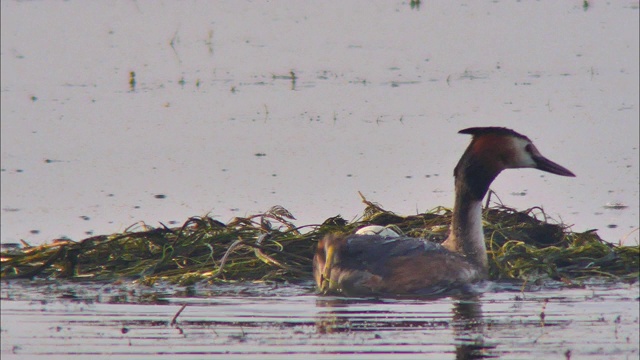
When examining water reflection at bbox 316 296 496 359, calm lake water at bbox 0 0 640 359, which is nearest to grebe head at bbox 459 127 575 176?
calm lake water at bbox 0 0 640 359

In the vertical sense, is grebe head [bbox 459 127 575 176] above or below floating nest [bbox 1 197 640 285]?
above

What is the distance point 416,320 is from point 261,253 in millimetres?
2192

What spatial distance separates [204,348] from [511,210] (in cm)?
433

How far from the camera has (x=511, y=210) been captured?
11.7 m

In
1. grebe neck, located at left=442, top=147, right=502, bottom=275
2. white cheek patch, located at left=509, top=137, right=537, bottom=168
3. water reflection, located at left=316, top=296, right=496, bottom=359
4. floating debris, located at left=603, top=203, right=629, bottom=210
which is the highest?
white cheek patch, located at left=509, top=137, right=537, bottom=168

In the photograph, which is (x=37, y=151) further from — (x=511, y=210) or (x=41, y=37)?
(x=41, y=37)

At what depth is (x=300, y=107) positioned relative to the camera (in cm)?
1755

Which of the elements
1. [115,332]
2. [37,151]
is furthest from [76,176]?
[115,332]

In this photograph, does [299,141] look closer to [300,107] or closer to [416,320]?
[300,107]

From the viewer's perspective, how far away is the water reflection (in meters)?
8.25

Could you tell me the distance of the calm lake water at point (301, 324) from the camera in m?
8.04

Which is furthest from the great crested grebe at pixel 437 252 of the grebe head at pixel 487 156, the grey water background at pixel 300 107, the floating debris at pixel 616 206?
the floating debris at pixel 616 206

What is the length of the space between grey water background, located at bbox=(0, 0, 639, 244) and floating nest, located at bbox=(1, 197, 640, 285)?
0.73 metres

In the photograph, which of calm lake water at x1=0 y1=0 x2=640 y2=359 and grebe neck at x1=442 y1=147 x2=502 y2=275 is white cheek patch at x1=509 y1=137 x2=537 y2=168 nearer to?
grebe neck at x1=442 y1=147 x2=502 y2=275
